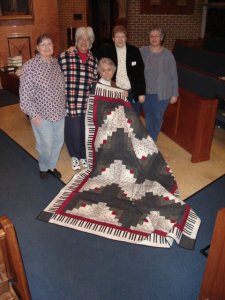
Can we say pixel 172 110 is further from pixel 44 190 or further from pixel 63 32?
pixel 63 32

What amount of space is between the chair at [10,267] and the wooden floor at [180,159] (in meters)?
1.88

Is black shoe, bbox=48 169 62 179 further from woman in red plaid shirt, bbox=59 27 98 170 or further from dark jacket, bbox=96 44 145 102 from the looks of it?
dark jacket, bbox=96 44 145 102

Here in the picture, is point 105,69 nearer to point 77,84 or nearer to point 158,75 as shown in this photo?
point 77,84

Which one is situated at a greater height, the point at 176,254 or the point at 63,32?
the point at 63,32

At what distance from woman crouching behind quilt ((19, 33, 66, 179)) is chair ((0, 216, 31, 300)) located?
1.58m

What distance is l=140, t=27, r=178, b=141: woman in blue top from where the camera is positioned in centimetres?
346

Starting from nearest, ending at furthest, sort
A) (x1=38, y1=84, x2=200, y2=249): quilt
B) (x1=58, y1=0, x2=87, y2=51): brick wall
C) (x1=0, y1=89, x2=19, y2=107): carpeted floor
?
(x1=38, y1=84, x2=200, y2=249): quilt → (x1=0, y1=89, x2=19, y2=107): carpeted floor → (x1=58, y1=0, x2=87, y2=51): brick wall

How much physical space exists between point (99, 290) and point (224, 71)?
453cm

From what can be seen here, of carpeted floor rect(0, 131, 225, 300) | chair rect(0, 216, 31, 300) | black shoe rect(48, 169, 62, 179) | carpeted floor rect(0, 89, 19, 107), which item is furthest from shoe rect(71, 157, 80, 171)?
carpeted floor rect(0, 89, 19, 107)

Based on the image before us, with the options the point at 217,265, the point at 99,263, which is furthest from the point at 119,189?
the point at 217,265

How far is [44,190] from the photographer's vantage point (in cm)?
338

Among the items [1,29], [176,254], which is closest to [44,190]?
[176,254]

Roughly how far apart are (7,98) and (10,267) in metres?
5.31

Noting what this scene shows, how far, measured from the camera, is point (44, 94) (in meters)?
2.90
